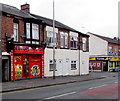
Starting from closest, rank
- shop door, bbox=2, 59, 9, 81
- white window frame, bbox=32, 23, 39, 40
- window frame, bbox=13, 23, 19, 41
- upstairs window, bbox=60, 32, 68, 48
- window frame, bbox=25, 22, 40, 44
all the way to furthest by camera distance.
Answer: shop door, bbox=2, 59, 9, 81 → window frame, bbox=13, 23, 19, 41 → window frame, bbox=25, 22, 40, 44 → white window frame, bbox=32, 23, 39, 40 → upstairs window, bbox=60, 32, 68, 48

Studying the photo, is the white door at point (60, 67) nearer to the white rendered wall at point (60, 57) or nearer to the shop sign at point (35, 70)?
the white rendered wall at point (60, 57)

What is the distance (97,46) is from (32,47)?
26.8m

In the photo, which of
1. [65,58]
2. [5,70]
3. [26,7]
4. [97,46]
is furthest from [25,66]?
[97,46]

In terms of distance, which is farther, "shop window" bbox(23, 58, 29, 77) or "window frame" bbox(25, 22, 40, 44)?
"window frame" bbox(25, 22, 40, 44)

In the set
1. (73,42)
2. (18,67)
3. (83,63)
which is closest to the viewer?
(18,67)

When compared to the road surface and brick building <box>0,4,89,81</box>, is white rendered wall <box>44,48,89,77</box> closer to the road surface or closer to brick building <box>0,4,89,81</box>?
brick building <box>0,4,89,81</box>

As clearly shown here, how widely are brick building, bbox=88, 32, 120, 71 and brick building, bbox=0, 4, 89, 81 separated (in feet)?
47.5

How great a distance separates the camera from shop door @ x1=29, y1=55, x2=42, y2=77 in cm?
2044

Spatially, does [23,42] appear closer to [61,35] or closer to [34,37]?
[34,37]

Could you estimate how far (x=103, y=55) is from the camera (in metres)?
42.6

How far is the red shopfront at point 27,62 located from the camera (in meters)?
18.3

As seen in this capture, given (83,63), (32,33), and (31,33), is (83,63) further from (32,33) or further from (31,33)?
(31,33)

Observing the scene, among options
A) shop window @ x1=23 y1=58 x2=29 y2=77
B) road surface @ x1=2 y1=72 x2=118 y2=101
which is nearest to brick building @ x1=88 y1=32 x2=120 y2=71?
shop window @ x1=23 y1=58 x2=29 y2=77

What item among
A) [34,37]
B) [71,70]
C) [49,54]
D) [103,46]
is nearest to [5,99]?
[34,37]
